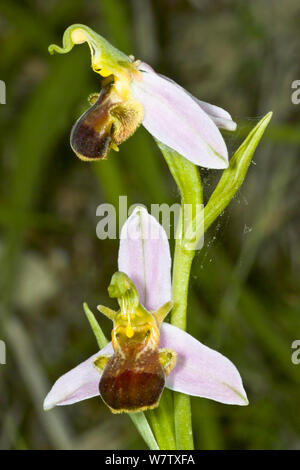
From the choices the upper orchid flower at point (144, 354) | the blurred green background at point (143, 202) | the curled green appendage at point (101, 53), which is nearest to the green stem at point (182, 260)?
the upper orchid flower at point (144, 354)

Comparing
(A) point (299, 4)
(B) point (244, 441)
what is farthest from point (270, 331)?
(A) point (299, 4)

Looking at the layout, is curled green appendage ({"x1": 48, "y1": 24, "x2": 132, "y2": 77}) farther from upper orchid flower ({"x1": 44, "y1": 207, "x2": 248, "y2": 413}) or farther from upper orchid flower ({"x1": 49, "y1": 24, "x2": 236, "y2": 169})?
upper orchid flower ({"x1": 44, "y1": 207, "x2": 248, "y2": 413})

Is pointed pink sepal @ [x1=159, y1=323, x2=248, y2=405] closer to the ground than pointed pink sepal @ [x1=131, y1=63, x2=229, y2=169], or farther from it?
closer to the ground

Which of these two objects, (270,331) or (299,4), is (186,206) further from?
(299,4)

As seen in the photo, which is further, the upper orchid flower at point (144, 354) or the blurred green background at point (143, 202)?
the blurred green background at point (143, 202)

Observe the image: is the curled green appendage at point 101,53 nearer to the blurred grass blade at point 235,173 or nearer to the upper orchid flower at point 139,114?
the upper orchid flower at point 139,114

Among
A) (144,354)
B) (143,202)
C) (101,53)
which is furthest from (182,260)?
(143,202)

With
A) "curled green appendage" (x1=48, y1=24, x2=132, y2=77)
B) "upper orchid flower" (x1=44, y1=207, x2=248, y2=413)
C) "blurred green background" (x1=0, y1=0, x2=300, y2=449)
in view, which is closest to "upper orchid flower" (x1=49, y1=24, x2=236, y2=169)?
"curled green appendage" (x1=48, y1=24, x2=132, y2=77)
